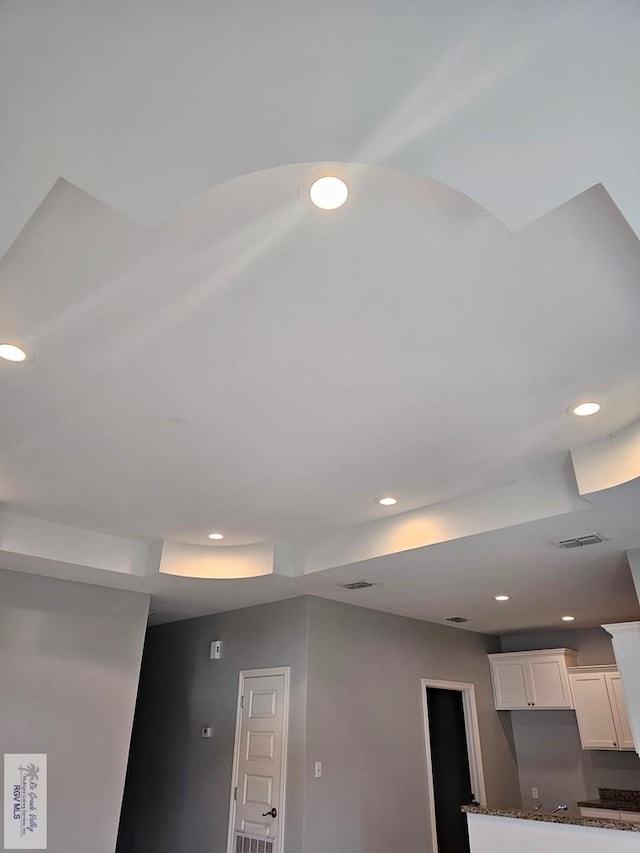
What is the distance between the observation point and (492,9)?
1086 millimetres

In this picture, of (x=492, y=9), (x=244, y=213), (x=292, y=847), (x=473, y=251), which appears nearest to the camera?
(x=492, y=9)

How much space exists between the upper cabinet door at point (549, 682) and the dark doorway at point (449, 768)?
3.07 ft

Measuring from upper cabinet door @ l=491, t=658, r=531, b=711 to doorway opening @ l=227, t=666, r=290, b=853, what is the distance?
3.33 metres

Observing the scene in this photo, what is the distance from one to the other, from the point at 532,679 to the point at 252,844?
12.4 feet

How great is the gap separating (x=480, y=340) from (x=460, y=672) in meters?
5.60

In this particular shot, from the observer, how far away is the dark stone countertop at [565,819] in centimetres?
336

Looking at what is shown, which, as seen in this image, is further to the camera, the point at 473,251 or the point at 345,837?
the point at 345,837

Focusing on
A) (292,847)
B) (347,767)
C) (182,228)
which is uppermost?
(182,228)

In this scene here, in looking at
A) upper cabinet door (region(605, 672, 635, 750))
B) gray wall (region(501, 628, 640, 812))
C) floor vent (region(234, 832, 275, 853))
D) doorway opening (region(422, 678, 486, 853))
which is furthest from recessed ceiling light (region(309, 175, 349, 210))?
gray wall (region(501, 628, 640, 812))

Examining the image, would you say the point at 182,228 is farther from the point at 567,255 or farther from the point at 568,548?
the point at 568,548

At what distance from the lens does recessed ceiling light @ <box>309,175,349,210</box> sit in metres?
1.56

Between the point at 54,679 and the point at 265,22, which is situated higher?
the point at 265,22

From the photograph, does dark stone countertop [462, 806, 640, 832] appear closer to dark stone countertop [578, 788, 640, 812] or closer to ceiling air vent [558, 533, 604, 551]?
ceiling air vent [558, 533, 604, 551]

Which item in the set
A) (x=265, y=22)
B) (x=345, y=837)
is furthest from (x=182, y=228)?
(x=345, y=837)
